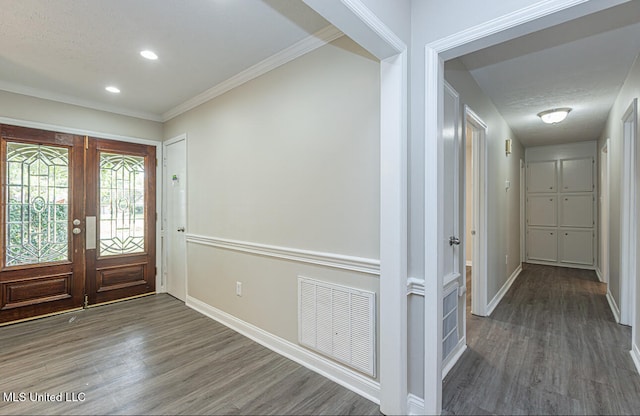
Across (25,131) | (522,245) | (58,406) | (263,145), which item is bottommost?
(58,406)

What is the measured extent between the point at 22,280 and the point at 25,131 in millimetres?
1660

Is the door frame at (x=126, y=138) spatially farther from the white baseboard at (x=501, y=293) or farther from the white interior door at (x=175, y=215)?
the white baseboard at (x=501, y=293)

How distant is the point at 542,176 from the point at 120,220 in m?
7.88

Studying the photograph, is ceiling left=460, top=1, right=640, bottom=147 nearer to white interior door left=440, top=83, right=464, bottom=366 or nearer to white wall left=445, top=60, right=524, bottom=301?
white wall left=445, top=60, right=524, bottom=301

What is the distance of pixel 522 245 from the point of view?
6457 millimetres

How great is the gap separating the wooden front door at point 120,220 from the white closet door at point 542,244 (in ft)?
24.3

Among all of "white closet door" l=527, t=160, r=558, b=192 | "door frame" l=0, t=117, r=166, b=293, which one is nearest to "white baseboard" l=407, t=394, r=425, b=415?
"door frame" l=0, t=117, r=166, b=293

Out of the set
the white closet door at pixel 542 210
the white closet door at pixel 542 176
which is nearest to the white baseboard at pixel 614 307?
the white closet door at pixel 542 210

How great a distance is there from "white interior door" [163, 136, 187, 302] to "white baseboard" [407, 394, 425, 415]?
Result: 3.11m

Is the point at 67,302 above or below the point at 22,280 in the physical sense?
below

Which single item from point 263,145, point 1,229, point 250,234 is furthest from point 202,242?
point 1,229

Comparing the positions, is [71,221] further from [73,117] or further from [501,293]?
[501,293]

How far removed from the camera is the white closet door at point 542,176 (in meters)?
6.21

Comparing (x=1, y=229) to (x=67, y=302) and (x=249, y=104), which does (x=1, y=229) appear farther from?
(x=249, y=104)
